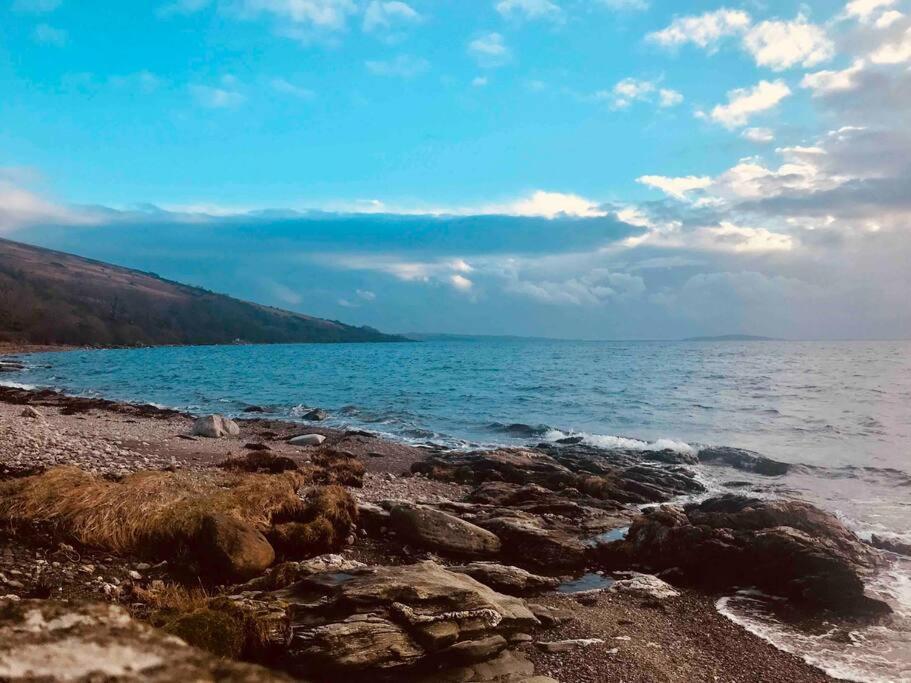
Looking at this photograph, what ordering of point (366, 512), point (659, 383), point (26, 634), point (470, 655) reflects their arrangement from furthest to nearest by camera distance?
point (659, 383) < point (366, 512) < point (470, 655) < point (26, 634)

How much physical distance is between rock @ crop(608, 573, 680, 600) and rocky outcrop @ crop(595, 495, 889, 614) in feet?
3.60

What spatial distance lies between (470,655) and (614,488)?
1565cm

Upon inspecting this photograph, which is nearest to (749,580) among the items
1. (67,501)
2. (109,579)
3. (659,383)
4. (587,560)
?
(587,560)

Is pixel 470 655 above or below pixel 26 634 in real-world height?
below

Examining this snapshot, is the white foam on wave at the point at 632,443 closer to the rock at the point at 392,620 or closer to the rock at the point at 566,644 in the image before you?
the rock at the point at 566,644

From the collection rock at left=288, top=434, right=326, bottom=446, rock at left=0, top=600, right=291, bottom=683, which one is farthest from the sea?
rock at left=0, top=600, right=291, bottom=683

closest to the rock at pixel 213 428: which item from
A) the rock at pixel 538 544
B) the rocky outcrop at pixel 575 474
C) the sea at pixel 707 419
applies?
the sea at pixel 707 419

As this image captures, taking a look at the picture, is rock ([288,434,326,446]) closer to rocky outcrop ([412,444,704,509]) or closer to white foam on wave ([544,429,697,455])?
rocky outcrop ([412,444,704,509])

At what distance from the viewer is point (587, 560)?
13953 mm

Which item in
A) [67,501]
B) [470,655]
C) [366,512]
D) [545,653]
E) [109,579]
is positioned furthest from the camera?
[366,512]

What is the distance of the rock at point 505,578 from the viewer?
11.2 m

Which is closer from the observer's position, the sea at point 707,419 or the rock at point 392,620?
the rock at point 392,620

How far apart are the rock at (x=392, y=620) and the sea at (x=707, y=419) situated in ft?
18.9

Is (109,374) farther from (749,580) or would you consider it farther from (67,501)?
(749,580)
